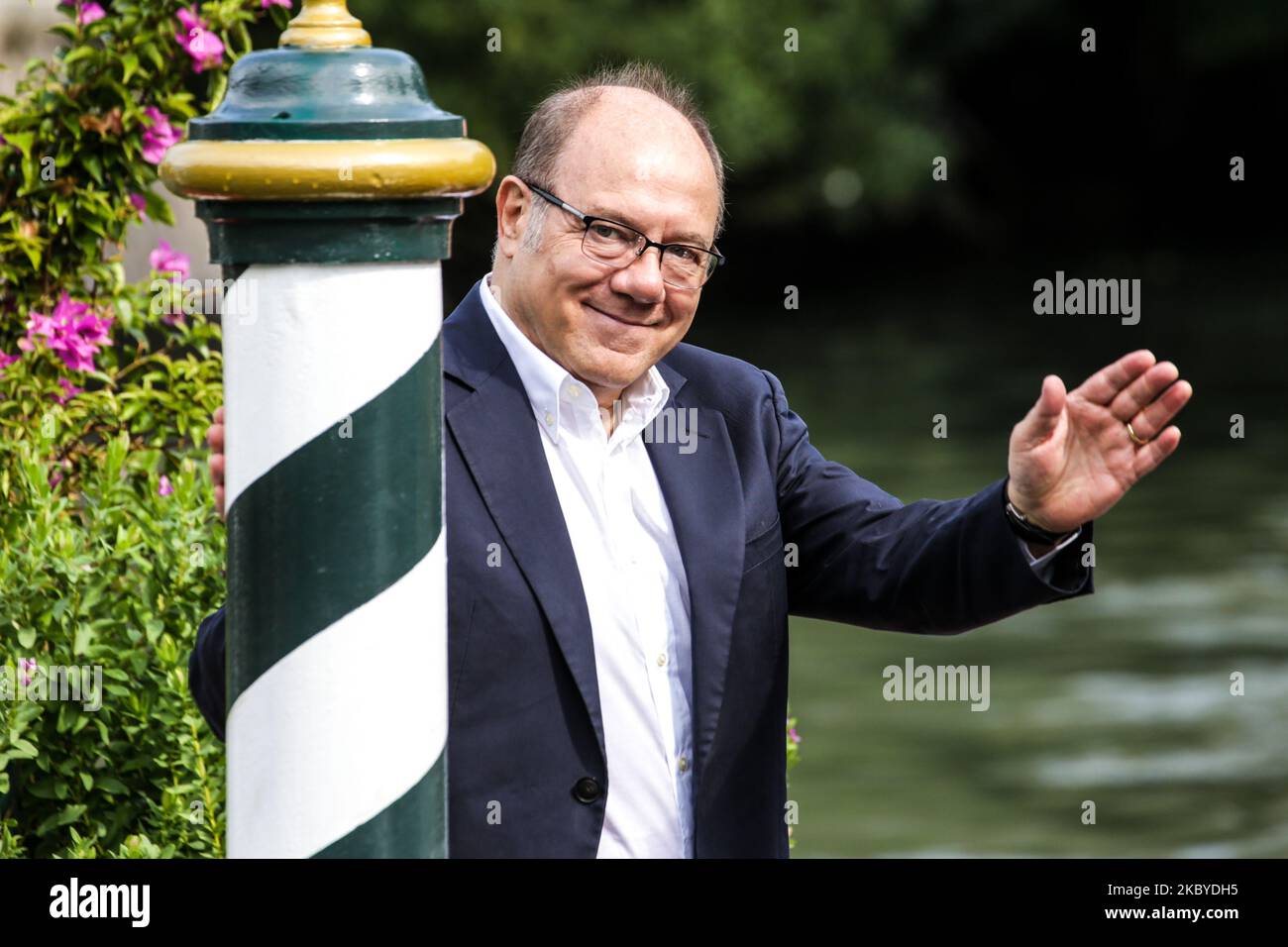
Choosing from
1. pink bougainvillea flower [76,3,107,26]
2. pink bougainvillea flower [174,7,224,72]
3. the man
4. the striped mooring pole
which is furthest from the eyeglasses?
pink bougainvillea flower [76,3,107,26]

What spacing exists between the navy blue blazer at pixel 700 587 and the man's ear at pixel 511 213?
0.08 metres

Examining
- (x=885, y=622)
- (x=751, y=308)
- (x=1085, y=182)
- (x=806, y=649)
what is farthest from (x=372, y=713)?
(x=1085, y=182)

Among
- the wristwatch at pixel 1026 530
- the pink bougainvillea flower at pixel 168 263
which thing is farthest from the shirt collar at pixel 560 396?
the pink bougainvillea flower at pixel 168 263

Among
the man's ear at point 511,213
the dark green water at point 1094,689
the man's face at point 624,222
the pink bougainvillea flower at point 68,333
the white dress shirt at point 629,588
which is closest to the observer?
the white dress shirt at point 629,588

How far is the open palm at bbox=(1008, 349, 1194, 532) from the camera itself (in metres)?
2.67

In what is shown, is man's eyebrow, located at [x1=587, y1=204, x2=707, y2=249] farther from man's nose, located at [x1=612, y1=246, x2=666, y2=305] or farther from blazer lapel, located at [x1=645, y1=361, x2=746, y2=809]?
blazer lapel, located at [x1=645, y1=361, x2=746, y2=809]

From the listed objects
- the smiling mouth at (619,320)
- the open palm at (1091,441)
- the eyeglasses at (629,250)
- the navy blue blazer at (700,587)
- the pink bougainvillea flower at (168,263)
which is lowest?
the navy blue blazer at (700,587)

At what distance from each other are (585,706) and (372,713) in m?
0.57

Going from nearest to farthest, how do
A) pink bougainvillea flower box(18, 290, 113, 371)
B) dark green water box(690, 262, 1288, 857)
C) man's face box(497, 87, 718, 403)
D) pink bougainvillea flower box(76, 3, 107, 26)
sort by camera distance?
man's face box(497, 87, 718, 403) < pink bougainvillea flower box(18, 290, 113, 371) < pink bougainvillea flower box(76, 3, 107, 26) < dark green water box(690, 262, 1288, 857)

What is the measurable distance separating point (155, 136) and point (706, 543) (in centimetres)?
240

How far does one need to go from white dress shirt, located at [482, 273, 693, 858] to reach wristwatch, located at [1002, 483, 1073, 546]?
0.45m

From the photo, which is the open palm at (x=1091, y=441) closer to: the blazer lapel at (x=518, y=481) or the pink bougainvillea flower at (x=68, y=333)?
the blazer lapel at (x=518, y=481)

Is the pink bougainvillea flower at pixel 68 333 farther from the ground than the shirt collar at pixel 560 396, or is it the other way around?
the pink bougainvillea flower at pixel 68 333

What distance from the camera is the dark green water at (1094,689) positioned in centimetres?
719
